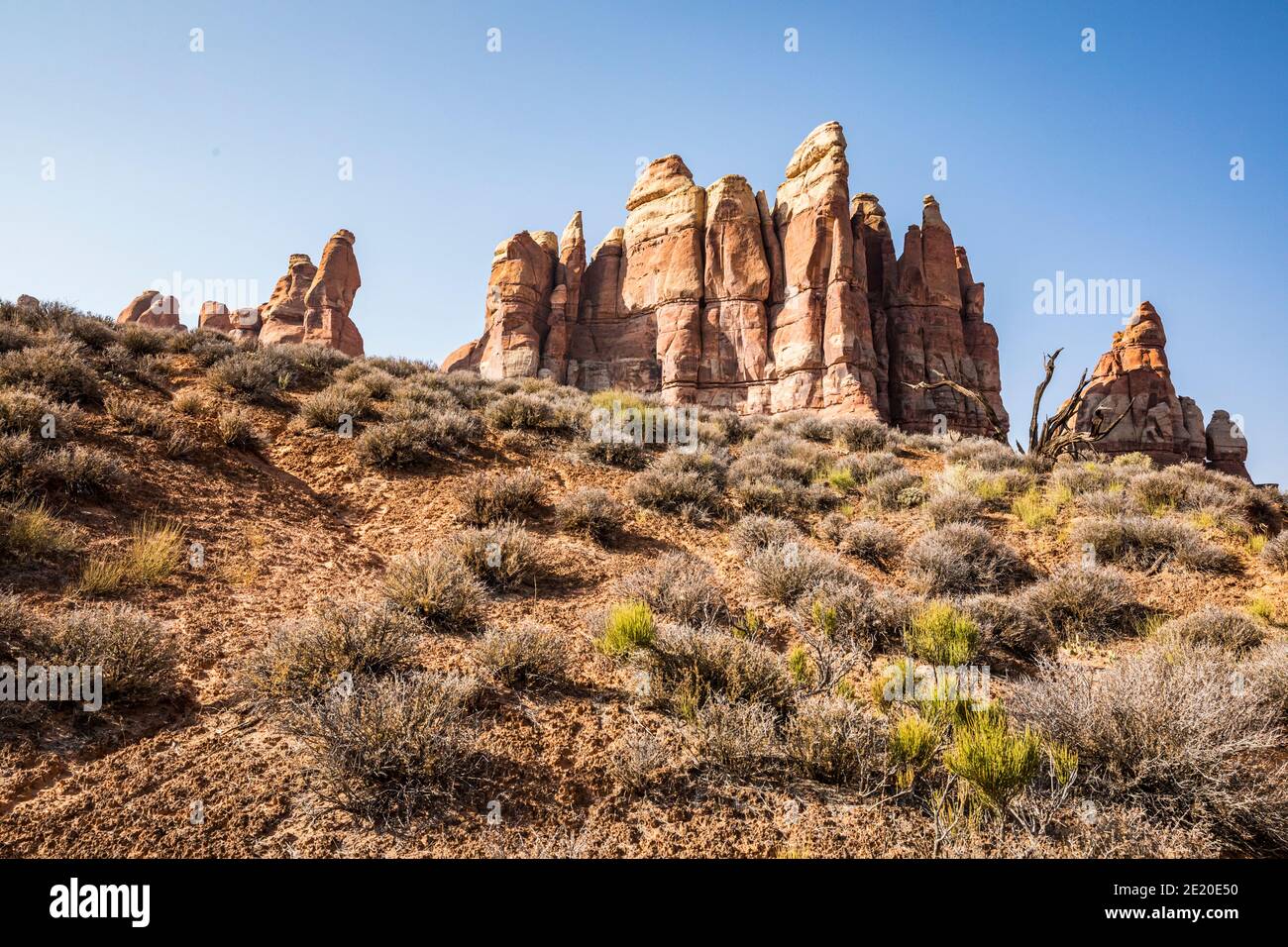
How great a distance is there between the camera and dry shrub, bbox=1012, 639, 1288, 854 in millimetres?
2758

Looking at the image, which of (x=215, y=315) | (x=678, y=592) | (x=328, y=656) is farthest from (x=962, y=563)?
(x=215, y=315)

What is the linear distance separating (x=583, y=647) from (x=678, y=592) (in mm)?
1120

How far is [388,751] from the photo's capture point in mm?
2963

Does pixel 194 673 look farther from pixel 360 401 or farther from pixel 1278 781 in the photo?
pixel 360 401

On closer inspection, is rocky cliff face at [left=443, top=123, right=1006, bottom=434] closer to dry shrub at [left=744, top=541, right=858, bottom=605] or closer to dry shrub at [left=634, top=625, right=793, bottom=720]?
dry shrub at [left=744, top=541, right=858, bottom=605]

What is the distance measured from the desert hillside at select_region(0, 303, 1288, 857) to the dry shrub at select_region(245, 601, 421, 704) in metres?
0.03

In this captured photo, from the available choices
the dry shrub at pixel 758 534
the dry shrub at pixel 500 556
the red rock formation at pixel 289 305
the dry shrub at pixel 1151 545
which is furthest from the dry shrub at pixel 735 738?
the red rock formation at pixel 289 305

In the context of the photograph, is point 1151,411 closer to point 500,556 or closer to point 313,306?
point 500,556

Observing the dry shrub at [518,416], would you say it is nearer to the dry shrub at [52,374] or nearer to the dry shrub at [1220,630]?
the dry shrub at [52,374]

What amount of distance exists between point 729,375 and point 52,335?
32421 mm

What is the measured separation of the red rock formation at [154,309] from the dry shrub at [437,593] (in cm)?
6892

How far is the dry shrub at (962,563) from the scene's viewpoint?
6.59 meters
